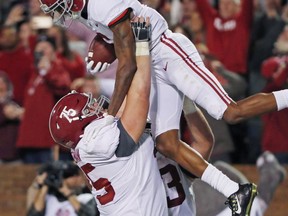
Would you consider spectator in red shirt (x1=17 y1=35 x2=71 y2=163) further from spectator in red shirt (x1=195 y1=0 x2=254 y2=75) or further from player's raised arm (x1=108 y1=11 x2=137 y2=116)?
player's raised arm (x1=108 y1=11 x2=137 y2=116)

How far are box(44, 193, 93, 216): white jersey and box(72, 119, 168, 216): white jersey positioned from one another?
7.17 ft

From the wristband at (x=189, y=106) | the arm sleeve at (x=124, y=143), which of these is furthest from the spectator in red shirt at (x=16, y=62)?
the arm sleeve at (x=124, y=143)

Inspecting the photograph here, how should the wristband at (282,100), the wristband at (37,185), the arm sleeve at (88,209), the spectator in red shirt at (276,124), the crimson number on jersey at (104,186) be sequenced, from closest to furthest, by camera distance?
the crimson number on jersey at (104,186), the wristband at (282,100), the arm sleeve at (88,209), the wristband at (37,185), the spectator in red shirt at (276,124)

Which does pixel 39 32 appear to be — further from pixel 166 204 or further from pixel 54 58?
pixel 166 204

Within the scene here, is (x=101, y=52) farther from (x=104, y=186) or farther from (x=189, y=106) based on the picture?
(x=104, y=186)

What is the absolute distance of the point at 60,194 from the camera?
1026cm

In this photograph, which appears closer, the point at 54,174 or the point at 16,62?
the point at 54,174

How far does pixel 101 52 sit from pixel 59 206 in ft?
7.18

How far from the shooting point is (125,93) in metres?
8.03

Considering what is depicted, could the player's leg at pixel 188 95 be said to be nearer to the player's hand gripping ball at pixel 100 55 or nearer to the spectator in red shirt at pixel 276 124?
the player's hand gripping ball at pixel 100 55

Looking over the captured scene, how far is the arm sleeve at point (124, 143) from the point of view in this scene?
7746 millimetres

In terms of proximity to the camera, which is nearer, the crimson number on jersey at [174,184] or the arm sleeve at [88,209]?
the crimson number on jersey at [174,184]

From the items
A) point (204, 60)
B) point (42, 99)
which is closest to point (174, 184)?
point (204, 60)

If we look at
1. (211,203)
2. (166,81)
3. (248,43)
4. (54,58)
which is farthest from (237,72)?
(166,81)
